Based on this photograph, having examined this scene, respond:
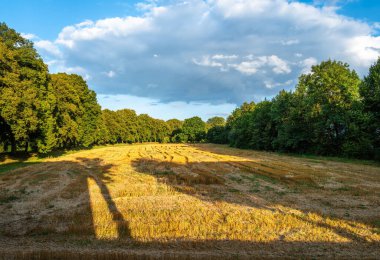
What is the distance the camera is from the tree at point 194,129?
161 meters

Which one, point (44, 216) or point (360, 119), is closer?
point (44, 216)

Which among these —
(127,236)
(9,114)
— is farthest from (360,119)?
(9,114)

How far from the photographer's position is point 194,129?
527ft

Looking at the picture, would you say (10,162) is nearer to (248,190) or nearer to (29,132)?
(29,132)

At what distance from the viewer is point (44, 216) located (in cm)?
1302

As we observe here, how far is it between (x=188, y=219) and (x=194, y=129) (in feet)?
486

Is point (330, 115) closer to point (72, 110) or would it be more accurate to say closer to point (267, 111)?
point (267, 111)

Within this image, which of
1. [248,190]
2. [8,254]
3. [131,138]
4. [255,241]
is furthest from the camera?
[131,138]

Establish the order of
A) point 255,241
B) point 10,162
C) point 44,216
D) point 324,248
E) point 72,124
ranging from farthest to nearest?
point 72,124 → point 10,162 → point 44,216 → point 255,241 → point 324,248

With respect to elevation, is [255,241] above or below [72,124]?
below

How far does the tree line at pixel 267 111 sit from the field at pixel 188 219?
17.6 meters

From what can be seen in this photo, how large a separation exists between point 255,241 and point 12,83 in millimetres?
33687

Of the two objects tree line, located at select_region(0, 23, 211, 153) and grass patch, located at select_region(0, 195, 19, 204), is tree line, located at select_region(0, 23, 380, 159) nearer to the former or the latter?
tree line, located at select_region(0, 23, 211, 153)

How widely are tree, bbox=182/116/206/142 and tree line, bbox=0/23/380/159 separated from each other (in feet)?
256
